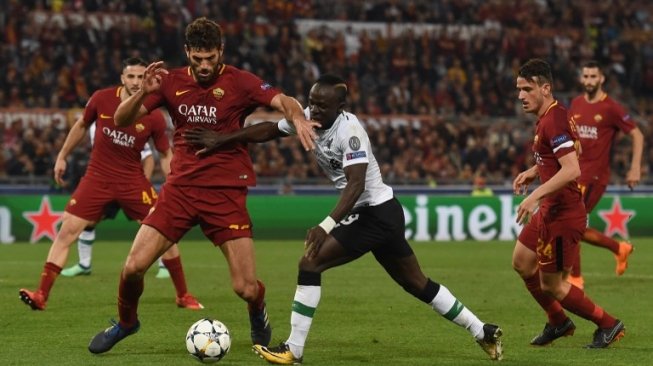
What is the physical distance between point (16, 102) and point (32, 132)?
1650mm

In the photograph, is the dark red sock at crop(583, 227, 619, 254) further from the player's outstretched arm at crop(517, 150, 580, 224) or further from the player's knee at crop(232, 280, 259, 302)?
the player's knee at crop(232, 280, 259, 302)

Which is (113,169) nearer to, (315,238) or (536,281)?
(536,281)

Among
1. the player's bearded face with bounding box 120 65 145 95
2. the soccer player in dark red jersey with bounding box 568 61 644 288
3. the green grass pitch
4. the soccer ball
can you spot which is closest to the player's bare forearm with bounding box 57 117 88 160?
the player's bearded face with bounding box 120 65 145 95

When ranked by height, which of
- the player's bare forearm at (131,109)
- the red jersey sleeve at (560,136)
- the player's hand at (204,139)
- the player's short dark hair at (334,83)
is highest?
the player's short dark hair at (334,83)

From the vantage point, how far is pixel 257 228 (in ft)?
79.9

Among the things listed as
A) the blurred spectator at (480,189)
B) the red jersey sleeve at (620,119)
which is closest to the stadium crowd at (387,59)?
the blurred spectator at (480,189)

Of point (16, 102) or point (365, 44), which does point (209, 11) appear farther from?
point (16, 102)

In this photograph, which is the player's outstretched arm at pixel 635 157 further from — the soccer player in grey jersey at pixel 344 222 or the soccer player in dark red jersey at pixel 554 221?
the soccer player in grey jersey at pixel 344 222

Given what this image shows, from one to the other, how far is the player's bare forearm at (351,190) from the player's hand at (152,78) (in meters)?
1.50

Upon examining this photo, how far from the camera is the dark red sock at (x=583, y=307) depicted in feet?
30.8

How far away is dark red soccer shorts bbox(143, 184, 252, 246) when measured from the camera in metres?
8.64

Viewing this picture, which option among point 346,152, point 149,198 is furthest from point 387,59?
point 346,152

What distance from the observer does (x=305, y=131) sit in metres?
7.98

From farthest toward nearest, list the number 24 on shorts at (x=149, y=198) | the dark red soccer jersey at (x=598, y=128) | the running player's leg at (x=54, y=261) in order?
the dark red soccer jersey at (x=598, y=128), the number 24 on shorts at (x=149, y=198), the running player's leg at (x=54, y=261)
